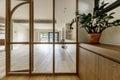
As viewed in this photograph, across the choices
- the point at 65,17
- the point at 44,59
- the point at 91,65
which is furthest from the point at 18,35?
the point at 91,65

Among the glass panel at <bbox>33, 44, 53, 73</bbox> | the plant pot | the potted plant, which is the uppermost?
the potted plant

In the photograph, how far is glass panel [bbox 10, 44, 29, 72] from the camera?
354 cm

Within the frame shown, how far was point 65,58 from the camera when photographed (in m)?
3.73

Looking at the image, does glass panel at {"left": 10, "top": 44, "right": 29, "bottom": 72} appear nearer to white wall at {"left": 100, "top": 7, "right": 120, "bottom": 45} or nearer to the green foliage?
the green foliage

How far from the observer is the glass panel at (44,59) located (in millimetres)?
3519

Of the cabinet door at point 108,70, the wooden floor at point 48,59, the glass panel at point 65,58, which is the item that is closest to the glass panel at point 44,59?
→ the wooden floor at point 48,59

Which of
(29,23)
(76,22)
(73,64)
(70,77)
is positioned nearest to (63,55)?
(73,64)

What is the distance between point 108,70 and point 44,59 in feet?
9.66

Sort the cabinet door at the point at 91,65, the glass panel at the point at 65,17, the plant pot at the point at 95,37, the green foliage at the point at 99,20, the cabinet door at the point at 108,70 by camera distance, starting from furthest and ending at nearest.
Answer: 1. the glass panel at the point at 65,17
2. the plant pot at the point at 95,37
3. the green foliage at the point at 99,20
4. the cabinet door at the point at 91,65
5. the cabinet door at the point at 108,70

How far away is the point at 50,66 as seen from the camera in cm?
365

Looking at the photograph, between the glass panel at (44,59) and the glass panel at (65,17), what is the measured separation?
0.43m

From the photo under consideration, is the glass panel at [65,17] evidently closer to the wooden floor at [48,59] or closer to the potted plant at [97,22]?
the wooden floor at [48,59]

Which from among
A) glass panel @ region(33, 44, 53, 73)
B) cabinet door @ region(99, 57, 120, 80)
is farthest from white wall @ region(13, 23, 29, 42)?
cabinet door @ region(99, 57, 120, 80)

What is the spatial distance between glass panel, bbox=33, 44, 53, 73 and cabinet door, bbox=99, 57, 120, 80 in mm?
2063
